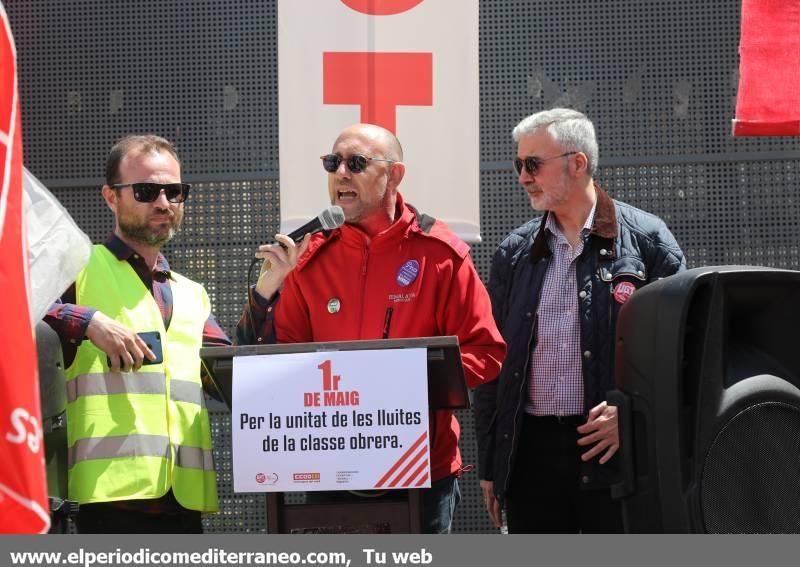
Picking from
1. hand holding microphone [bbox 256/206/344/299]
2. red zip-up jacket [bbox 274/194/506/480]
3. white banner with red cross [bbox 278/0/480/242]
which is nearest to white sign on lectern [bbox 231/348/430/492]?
hand holding microphone [bbox 256/206/344/299]

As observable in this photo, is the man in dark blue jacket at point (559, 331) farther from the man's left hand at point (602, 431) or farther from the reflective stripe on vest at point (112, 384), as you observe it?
the reflective stripe on vest at point (112, 384)

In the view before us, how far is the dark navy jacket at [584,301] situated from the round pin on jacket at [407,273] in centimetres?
46

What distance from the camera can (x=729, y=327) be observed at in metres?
2.78

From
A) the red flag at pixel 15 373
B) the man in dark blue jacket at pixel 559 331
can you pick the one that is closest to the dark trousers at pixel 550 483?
the man in dark blue jacket at pixel 559 331

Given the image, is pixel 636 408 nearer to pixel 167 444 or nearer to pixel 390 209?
pixel 390 209

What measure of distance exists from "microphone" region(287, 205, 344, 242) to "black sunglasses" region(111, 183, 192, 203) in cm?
59

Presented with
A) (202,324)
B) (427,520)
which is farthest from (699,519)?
(202,324)

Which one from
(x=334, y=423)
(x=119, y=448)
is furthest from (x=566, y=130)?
(x=119, y=448)

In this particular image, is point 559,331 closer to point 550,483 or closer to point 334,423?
point 550,483

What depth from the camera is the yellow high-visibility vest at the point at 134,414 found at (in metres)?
3.40

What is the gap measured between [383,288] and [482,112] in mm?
2198

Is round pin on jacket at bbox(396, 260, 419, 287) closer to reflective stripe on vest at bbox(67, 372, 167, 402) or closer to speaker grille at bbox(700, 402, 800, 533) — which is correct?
reflective stripe on vest at bbox(67, 372, 167, 402)

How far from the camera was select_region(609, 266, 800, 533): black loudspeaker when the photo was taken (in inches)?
101
